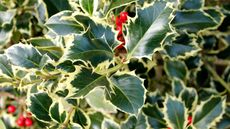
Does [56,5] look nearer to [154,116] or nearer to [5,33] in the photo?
[5,33]

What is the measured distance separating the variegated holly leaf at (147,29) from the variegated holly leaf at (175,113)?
38 cm

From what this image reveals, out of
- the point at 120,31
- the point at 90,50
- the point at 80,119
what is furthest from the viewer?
the point at 80,119

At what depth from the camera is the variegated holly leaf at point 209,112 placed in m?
1.26

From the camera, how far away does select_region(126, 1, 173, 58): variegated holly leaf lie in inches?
33.7

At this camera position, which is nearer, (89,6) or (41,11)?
(89,6)

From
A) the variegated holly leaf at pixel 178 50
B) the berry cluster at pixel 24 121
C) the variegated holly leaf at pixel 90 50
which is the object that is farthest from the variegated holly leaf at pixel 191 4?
the berry cluster at pixel 24 121

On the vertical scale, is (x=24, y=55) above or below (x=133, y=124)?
above

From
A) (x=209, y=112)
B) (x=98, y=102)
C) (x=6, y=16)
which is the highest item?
(x=6, y=16)

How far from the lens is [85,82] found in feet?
2.81

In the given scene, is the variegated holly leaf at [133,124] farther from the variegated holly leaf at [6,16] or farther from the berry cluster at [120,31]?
the variegated holly leaf at [6,16]

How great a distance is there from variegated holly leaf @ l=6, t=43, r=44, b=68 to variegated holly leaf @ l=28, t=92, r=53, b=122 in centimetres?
12

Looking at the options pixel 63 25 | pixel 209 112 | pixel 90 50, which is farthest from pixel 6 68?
pixel 209 112

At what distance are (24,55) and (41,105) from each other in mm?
153

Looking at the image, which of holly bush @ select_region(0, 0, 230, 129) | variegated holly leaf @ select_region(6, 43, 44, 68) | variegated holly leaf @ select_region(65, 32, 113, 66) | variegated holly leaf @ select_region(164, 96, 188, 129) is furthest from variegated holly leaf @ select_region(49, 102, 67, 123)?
variegated holly leaf @ select_region(164, 96, 188, 129)
